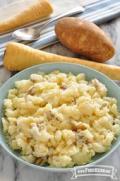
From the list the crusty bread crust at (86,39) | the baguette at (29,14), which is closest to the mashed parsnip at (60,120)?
the crusty bread crust at (86,39)

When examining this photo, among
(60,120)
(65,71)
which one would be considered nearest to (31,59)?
(65,71)

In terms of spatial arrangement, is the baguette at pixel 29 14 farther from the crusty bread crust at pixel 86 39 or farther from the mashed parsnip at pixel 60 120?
the mashed parsnip at pixel 60 120

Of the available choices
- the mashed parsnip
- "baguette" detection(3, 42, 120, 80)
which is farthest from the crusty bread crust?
Answer: the mashed parsnip

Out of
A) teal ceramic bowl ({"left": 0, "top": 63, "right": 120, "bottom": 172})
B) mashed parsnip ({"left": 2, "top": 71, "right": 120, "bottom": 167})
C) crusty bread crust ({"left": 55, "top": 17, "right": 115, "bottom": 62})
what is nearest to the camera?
mashed parsnip ({"left": 2, "top": 71, "right": 120, "bottom": 167})

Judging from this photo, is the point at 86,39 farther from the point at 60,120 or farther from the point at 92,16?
the point at 60,120

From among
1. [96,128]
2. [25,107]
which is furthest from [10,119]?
[96,128]

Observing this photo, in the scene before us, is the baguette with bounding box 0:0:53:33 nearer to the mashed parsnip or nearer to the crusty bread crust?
the crusty bread crust
